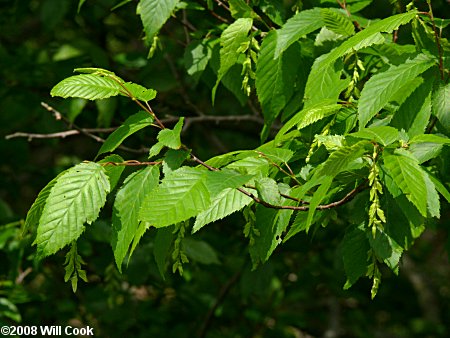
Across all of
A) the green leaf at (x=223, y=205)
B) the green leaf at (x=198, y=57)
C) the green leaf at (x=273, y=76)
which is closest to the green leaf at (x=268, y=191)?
the green leaf at (x=223, y=205)

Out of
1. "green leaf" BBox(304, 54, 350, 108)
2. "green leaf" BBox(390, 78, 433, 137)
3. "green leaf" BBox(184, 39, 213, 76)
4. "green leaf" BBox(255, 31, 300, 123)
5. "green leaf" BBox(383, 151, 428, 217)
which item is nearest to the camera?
"green leaf" BBox(383, 151, 428, 217)

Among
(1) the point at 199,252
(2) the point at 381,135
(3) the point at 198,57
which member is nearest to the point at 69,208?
(2) the point at 381,135

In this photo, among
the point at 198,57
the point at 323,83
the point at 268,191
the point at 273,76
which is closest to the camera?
the point at 268,191

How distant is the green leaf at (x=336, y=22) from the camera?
211cm

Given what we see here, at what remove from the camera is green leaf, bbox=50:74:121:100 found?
70.6 inches

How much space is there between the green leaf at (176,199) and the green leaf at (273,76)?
613mm

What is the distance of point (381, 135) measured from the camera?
1.67m

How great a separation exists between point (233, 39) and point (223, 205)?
63 cm

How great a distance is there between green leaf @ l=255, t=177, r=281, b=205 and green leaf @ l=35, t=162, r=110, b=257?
361mm

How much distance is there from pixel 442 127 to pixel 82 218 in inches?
39.9

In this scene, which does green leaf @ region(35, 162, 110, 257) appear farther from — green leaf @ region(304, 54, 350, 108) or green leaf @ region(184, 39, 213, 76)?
green leaf @ region(184, 39, 213, 76)

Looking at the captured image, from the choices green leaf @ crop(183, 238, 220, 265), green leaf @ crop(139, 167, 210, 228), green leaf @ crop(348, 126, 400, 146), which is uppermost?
green leaf @ crop(348, 126, 400, 146)

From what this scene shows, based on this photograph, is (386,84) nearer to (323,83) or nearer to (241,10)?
(323,83)

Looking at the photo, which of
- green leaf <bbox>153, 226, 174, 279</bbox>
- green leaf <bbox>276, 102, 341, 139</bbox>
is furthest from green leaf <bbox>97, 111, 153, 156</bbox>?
green leaf <bbox>276, 102, 341, 139</bbox>
